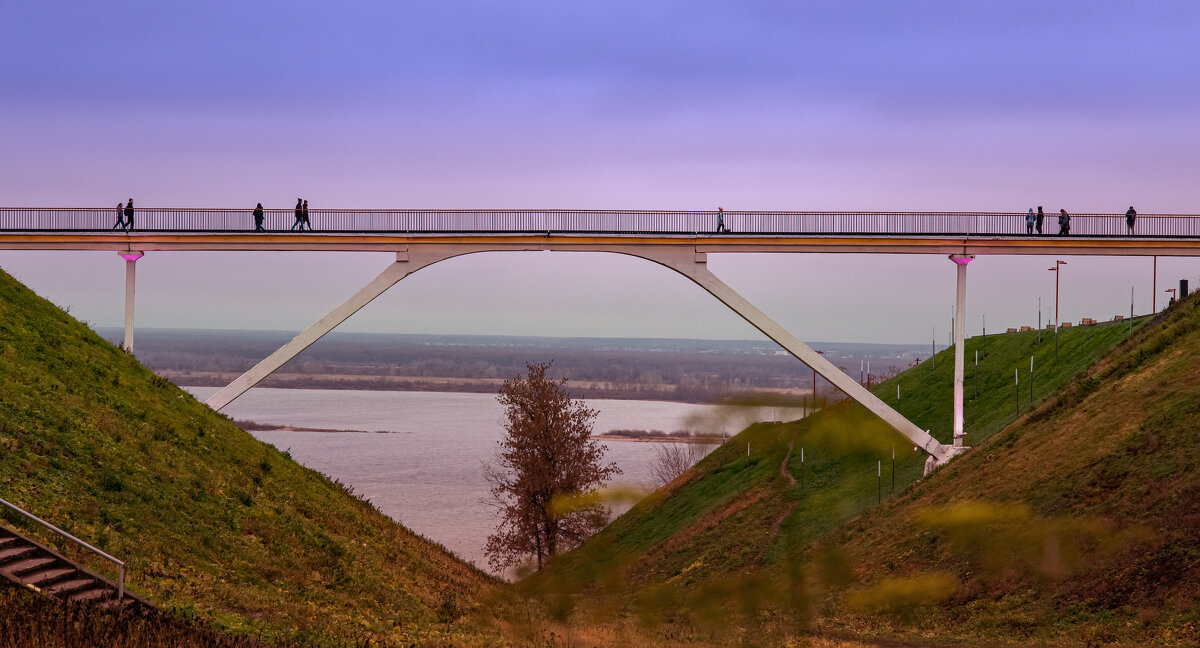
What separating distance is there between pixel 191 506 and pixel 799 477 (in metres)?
33.6

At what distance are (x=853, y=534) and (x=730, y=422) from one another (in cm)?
3763

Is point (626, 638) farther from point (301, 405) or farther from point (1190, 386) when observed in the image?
point (301, 405)

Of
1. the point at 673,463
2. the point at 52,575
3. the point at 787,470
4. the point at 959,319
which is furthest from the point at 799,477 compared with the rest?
the point at 673,463

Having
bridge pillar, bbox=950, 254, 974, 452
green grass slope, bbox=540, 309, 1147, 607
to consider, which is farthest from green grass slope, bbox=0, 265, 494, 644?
bridge pillar, bbox=950, 254, 974, 452

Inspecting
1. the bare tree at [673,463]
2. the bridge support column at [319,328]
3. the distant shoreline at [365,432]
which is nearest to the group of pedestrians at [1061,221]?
the bridge support column at [319,328]

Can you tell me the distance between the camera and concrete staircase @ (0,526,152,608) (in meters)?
16.1

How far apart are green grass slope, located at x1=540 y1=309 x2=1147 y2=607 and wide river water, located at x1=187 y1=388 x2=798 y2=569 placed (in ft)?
39.6

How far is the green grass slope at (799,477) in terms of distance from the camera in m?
43.1

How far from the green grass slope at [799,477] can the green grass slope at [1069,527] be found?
19.8 ft

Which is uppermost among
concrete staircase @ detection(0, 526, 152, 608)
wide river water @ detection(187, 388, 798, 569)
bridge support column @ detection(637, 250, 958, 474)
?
bridge support column @ detection(637, 250, 958, 474)

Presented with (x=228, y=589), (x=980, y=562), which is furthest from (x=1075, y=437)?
(x=228, y=589)

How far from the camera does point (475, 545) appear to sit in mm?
68750

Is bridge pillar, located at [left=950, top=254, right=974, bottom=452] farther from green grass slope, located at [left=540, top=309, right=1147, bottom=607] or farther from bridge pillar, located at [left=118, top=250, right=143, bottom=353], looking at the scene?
bridge pillar, located at [left=118, top=250, right=143, bottom=353]

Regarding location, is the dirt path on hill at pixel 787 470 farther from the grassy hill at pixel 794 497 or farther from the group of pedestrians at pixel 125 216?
the group of pedestrians at pixel 125 216
